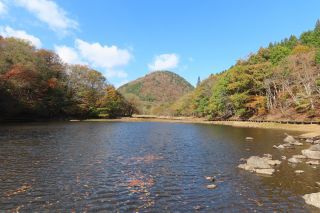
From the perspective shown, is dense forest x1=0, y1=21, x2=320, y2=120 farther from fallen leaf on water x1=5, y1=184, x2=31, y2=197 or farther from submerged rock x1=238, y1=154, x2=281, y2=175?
fallen leaf on water x1=5, y1=184, x2=31, y2=197

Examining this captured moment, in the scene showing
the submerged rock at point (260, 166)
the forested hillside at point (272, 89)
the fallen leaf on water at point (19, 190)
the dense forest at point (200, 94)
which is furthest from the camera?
the dense forest at point (200, 94)

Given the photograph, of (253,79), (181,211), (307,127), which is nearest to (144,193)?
(181,211)

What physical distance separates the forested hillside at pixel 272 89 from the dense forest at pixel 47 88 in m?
47.5

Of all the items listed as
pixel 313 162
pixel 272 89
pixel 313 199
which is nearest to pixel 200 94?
pixel 272 89

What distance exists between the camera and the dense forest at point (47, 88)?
8556 centimetres

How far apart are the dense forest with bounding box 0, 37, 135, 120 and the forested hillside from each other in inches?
1871

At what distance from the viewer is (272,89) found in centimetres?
9569

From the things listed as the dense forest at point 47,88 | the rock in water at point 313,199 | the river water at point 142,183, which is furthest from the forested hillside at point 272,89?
the rock in water at point 313,199

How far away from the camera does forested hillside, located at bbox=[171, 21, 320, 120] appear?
238 feet

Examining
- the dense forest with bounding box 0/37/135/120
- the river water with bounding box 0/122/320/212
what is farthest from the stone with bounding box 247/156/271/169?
the dense forest with bounding box 0/37/135/120

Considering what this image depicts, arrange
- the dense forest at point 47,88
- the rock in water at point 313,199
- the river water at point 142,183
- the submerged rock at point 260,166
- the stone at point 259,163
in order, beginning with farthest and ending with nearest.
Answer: the dense forest at point 47,88 < the stone at point 259,163 < the submerged rock at point 260,166 < the river water at point 142,183 < the rock in water at point 313,199

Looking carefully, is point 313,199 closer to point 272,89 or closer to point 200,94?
point 272,89

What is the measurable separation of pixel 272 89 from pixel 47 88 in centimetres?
8083

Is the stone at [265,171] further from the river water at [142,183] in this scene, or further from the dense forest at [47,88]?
the dense forest at [47,88]
